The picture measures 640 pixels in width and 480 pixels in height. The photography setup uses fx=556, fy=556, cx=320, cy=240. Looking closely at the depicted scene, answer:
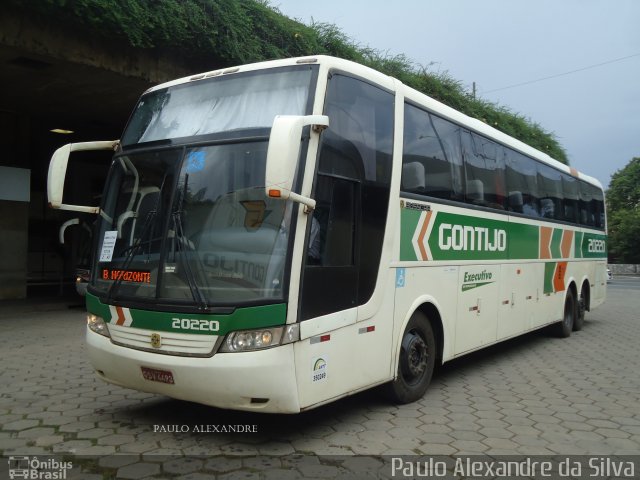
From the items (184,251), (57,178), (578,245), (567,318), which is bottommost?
(567,318)

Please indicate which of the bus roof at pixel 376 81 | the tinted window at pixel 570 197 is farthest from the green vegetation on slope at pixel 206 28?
the tinted window at pixel 570 197

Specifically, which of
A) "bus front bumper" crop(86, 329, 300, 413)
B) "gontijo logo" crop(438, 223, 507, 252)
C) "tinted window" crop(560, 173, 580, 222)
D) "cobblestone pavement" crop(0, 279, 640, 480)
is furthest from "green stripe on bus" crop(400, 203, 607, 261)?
"bus front bumper" crop(86, 329, 300, 413)

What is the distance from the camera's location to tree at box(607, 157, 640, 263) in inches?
2084

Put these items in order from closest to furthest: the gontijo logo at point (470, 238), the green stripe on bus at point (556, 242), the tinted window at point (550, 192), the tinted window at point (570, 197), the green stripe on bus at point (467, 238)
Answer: the green stripe on bus at point (467, 238) < the gontijo logo at point (470, 238) < the tinted window at point (550, 192) < the green stripe on bus at point (556, 242) < the tinted window at point (570, 197)

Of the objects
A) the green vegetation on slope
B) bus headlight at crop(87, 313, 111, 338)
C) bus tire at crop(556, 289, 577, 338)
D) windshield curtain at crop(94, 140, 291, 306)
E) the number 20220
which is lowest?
bus tire at crop(556, 289, 577, 338)

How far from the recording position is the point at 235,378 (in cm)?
407

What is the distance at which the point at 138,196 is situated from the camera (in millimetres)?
4938

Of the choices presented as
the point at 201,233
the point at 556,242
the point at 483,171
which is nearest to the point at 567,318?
the point at 556,242

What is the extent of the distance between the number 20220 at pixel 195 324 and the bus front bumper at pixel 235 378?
0.21 metres

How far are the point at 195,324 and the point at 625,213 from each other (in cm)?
5967

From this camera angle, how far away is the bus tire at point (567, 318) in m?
10.7

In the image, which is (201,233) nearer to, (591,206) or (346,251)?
(346,251)

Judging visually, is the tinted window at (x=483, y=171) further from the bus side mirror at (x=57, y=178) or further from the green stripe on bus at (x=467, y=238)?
the bus side mirror at (x=57, y=178)

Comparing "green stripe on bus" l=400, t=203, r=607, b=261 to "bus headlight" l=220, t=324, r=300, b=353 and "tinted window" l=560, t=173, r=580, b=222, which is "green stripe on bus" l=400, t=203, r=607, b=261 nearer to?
"tinted window" l=560, t=173, r=580, b=222
